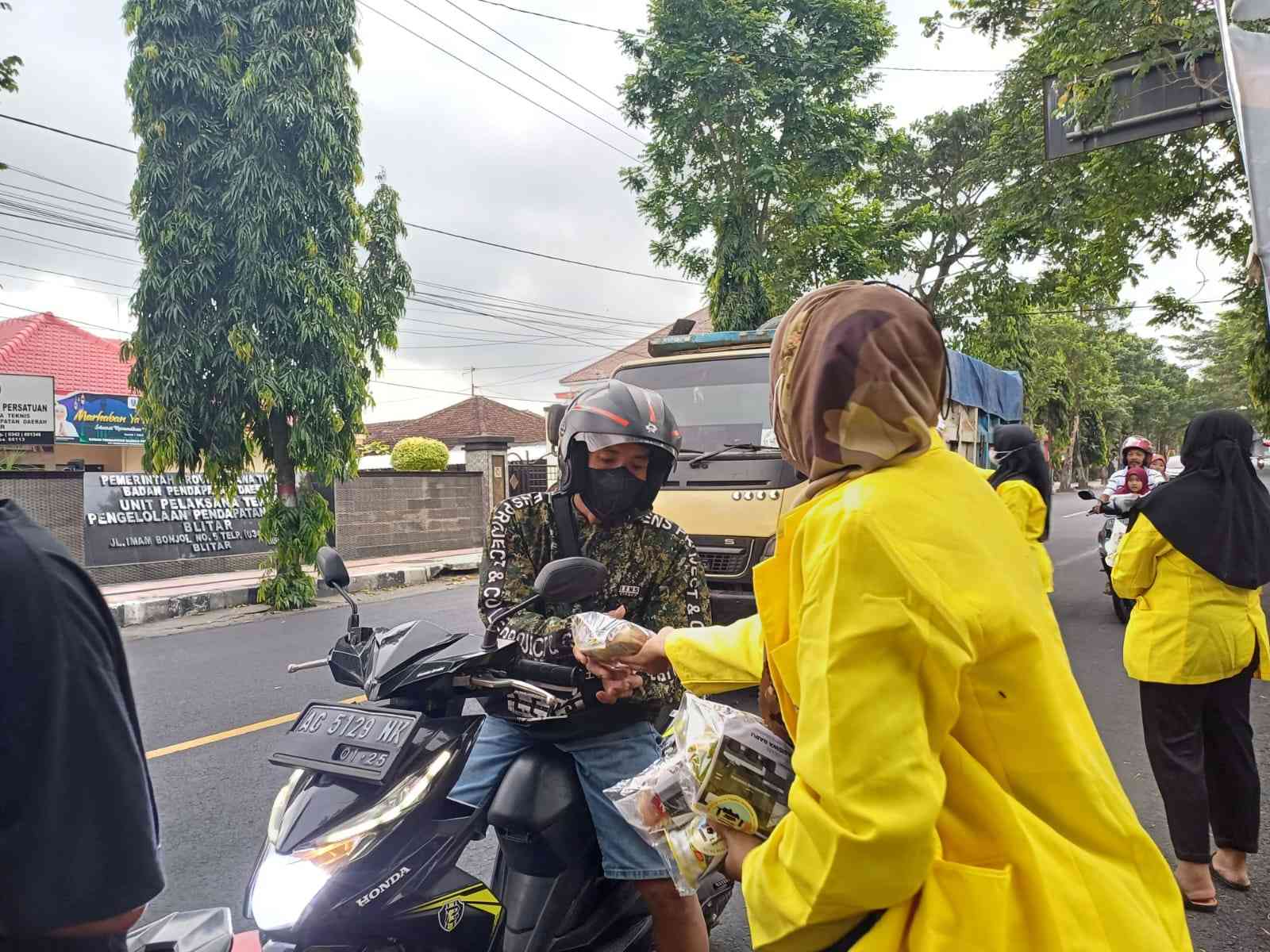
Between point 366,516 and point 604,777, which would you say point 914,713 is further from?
point 366,516

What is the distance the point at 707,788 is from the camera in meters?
1.19

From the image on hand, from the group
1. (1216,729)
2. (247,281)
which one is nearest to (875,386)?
(1216,729)

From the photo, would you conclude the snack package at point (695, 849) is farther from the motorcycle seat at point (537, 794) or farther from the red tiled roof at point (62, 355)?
the red tiled roof at point (62, 355)

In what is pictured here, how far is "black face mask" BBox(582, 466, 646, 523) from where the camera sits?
92.6 inches

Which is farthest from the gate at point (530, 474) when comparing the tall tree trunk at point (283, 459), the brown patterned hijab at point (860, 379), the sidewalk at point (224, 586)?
the brown patterned hijab at point (860, 379)

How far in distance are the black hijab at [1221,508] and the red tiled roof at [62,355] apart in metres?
23.8

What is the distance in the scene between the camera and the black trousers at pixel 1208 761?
10.6 feet

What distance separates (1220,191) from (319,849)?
1132 cm

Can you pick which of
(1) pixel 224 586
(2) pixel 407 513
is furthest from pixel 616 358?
(1) pixel 224 586

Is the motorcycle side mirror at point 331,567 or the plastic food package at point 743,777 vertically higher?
the motorcycle side mirror at point 331,567

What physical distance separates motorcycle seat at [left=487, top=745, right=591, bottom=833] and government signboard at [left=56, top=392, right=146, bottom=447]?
2111 cm

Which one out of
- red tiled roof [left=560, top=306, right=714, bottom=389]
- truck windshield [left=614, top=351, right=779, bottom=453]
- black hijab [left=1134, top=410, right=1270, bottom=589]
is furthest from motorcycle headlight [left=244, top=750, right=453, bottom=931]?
red tiled roof [left=560, top=306, right=714, bottom=389]

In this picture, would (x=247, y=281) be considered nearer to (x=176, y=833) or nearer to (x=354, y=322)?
(x=354, y=322)

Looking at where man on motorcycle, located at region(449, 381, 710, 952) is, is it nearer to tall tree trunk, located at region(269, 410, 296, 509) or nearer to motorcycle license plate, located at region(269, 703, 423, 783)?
motorcycle license plate, located at region(269, 703, 423, 783)
